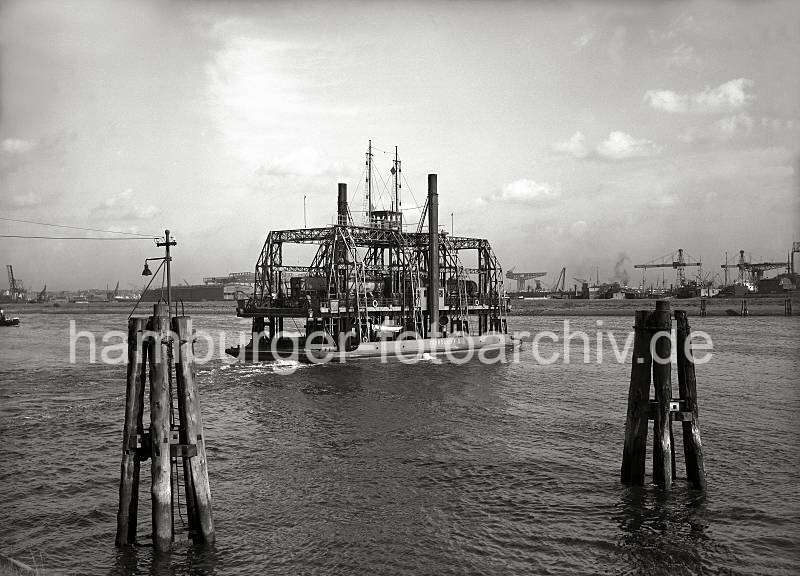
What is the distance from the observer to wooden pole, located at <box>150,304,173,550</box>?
1345cm

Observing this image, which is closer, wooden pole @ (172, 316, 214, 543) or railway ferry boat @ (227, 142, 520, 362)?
wooden pole @ (172, 316, 214, 543)

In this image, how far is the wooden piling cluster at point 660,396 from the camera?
56.2ft

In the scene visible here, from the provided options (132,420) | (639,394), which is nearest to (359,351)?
(639,394)

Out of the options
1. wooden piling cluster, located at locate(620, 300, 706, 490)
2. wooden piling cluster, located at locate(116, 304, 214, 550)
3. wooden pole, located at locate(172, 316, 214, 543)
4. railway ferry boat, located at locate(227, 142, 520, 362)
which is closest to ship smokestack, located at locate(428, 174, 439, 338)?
railway ferry boat, located at locate(227, 142, 520, 362)

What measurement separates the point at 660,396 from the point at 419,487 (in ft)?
25.2

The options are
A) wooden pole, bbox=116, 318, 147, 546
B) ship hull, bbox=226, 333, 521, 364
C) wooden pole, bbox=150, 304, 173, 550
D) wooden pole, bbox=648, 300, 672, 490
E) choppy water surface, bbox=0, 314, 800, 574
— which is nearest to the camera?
wooden pole, bbox=150, 304, 173, 550

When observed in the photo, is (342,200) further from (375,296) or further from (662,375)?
(662,375)

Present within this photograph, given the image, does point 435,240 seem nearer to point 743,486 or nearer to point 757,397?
point 757,397

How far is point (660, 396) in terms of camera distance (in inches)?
673

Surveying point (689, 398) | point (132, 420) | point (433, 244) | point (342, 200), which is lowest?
point (689, 398)

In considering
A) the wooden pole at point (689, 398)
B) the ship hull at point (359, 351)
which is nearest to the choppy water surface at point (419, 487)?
the wooden pole at point (689, 398)

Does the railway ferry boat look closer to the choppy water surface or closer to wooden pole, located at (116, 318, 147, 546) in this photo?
the choppy water surface

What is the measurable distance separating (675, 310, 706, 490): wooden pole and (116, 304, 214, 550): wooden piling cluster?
1280 cm

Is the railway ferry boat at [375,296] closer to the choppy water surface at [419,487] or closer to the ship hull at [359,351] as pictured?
the ship hull at [359,351]
